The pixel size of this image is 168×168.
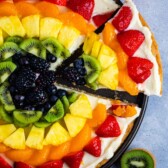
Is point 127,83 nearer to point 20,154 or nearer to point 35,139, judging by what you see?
point 35,139

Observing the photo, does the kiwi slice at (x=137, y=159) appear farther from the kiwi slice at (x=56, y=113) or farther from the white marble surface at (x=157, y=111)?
the kiwi slice at (x=56, y=113)

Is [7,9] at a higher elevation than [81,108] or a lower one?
higher

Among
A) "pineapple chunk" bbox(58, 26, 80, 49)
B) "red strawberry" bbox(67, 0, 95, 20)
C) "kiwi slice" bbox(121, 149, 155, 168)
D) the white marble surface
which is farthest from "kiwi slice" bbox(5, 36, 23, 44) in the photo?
"kiwi slice" bbox(121, 149, 155, 168)

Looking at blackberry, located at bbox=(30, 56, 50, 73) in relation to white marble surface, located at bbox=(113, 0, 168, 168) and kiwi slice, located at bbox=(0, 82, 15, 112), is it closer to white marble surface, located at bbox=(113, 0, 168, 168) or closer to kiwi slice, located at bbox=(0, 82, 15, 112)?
kiwi slice, located at bbox=(0, 82, 15, 112)

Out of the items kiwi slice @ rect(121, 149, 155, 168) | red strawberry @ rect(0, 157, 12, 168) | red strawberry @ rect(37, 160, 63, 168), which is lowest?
kiwi slice @ rect(121, 149, 155, 168)

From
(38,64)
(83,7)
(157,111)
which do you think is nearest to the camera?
(38,64)

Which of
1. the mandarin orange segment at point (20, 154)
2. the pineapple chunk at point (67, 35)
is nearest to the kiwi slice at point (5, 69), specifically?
the pineapple chunk at point (67, 35)

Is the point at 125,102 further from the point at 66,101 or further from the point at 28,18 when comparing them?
the point at 28,18

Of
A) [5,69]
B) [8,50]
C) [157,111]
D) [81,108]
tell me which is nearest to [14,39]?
[8,50]
